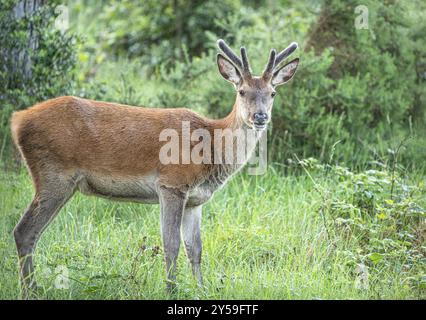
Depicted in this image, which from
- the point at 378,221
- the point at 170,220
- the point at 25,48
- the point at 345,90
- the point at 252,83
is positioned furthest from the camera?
the point at 345,90

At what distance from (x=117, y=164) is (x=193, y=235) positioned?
0.94 meters

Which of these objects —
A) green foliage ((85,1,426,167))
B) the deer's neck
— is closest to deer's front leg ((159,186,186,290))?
the deer's neck

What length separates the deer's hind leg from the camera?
20.8 ft

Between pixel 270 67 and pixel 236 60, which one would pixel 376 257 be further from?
pixel 236 60

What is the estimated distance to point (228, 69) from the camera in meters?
7.35

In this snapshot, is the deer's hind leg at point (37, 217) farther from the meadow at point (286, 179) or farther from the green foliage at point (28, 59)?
the green foliage at point (28, 59)

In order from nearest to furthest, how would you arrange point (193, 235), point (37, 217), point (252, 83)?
point (37, 217) < point (193, 235) < point (252, 83)

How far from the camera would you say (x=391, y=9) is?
10141 millimetres

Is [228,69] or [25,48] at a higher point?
[25,48]

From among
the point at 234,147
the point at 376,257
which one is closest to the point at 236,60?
the point at 234,147

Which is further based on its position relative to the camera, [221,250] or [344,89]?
[344,89]

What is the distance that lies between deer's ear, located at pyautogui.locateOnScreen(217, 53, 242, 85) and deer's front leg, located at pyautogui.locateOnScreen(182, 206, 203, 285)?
1242mm

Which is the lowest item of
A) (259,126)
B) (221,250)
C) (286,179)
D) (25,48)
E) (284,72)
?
(221,250)
